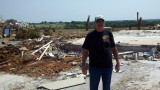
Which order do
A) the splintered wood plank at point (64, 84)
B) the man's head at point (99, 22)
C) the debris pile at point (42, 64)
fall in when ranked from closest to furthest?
1. the man's head at point (99, 22)
2. the splintered wood plank at point (64, 84)
3. the debris pile at point (42, 64)

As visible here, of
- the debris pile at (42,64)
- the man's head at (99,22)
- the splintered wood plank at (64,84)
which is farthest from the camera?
the debris pile at (42,64)

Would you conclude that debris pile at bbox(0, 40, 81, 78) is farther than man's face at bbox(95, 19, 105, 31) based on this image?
Yes

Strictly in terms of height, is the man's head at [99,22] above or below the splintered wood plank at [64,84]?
above

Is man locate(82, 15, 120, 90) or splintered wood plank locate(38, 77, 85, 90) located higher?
man locate(82, 15, 120, 90)

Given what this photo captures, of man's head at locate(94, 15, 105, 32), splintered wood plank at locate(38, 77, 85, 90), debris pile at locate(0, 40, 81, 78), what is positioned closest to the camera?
man's head at locate(94, 15, 105, 32)

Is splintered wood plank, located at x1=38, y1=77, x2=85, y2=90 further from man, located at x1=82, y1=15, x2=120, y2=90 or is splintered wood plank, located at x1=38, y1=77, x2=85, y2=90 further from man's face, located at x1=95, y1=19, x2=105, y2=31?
man's face, located at x1=95, y1=19, x2=105, y2=31

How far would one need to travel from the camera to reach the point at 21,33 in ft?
73.2

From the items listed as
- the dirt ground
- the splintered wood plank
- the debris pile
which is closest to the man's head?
the dirt ground

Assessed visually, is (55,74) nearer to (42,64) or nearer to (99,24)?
(42,64)

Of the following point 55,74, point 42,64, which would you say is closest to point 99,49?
point 55,74

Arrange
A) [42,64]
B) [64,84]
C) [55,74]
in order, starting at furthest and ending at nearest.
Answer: [42,64], [55,74], [64,84]

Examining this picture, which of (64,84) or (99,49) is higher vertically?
(99,49)

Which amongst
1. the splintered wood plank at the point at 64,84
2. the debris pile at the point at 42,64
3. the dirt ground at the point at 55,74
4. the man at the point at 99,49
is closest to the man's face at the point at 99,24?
the man at the point at 99,49

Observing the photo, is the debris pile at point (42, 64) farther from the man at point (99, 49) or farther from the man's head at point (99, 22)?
the man's head at point (99, 22)
